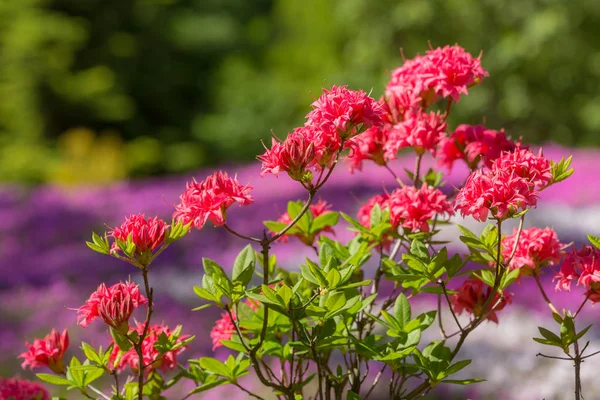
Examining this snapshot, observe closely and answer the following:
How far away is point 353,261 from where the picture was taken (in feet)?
5.14

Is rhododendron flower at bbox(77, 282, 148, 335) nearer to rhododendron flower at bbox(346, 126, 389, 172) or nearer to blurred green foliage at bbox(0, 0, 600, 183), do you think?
rhododendron flower at bbox(346, 126, 389, 172)

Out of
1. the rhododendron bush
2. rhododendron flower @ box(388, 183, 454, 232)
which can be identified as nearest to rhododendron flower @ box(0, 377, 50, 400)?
the rhododendron bush

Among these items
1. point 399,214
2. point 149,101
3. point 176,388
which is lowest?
point 399,214

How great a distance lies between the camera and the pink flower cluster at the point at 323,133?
1333 millimetres

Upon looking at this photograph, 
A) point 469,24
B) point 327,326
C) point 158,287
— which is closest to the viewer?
point 327,326

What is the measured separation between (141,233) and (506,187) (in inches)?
27.3

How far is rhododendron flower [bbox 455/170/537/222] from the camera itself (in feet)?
4.28

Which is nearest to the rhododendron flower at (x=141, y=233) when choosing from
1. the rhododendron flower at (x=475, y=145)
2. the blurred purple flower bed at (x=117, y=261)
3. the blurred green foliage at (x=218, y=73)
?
the rhododendron flower at (x=475, y=145)

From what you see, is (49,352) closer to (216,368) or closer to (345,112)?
(216,368)

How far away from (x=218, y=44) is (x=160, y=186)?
1238 cm

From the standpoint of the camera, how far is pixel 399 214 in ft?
5.37

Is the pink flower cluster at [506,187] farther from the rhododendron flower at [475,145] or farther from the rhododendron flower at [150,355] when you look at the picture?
the rhododendron flower at [150,355]

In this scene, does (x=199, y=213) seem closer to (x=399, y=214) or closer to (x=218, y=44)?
(x=399, y=214)

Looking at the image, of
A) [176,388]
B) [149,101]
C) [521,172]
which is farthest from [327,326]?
[149,101]
